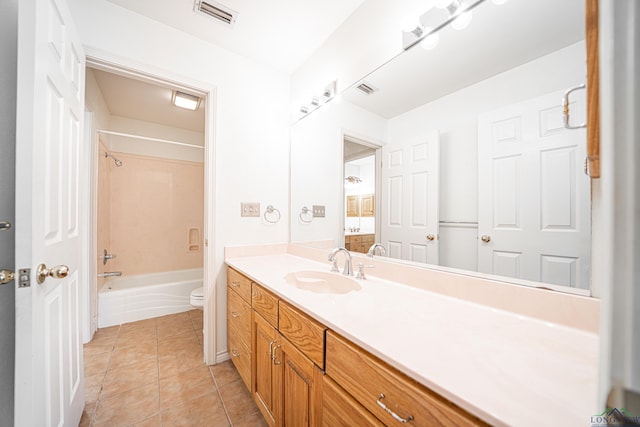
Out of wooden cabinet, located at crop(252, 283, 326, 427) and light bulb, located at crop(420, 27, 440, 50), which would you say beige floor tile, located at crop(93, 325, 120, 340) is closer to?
wooden cabinet, located at crop(252, 283, 326, 427)

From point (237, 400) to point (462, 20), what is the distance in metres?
2.25

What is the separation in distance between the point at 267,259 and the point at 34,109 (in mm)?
1394

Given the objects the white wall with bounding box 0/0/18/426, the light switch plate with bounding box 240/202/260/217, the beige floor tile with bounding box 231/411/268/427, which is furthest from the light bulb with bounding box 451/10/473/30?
the beige floor tile with bounding box 231/411/268/427

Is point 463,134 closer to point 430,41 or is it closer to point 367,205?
point 430,41

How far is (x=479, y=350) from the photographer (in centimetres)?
63

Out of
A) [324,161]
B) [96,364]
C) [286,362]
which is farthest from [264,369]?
[96,364]

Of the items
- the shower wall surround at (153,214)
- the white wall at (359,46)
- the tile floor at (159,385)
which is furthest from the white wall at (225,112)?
the shower wall surround at (153,214)

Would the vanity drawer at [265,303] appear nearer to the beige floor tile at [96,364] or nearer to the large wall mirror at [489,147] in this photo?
the large wall mirror at [489,147]

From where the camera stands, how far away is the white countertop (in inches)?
18.1

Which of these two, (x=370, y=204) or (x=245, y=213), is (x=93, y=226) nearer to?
(x=245, y=213)

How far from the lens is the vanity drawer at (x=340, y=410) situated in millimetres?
660

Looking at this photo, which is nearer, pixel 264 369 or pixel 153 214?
pixel 264 369

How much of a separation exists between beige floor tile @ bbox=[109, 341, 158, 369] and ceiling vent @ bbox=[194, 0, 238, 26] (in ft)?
8.02

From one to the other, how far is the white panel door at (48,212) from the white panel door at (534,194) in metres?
1.59
